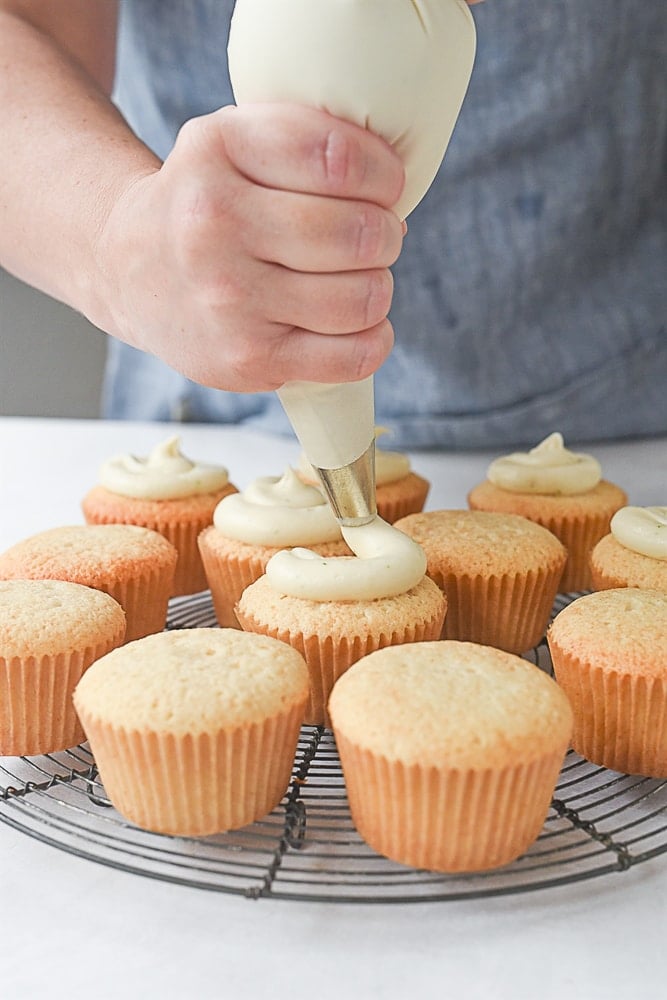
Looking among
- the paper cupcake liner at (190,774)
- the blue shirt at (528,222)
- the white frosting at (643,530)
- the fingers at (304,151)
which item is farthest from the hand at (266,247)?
the blue shirt at (528,222)

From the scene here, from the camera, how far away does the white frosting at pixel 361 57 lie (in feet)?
2.79

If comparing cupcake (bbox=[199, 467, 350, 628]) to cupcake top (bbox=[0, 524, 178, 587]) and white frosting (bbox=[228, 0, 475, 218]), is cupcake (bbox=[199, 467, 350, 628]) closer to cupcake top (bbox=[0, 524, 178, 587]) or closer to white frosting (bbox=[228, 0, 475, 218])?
cupcake top (bbox=[0, 524, 178, 587])

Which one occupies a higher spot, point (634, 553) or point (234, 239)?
point (234, 239)

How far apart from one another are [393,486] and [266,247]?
31.4 inches

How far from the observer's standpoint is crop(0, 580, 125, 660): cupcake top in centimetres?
110

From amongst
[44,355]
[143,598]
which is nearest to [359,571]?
[143,598]

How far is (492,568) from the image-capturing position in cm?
134

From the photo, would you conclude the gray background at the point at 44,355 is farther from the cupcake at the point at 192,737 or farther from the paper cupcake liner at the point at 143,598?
the cupcake at the point at 192,737

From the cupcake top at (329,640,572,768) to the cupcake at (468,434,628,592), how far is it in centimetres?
59

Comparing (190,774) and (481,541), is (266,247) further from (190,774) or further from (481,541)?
(481,541)

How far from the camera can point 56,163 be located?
126cm

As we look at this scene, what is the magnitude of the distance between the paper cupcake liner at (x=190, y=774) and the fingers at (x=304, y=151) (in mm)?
490

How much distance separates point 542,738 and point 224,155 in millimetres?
590

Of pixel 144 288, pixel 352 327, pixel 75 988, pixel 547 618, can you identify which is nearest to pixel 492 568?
pixel 547 618
